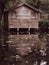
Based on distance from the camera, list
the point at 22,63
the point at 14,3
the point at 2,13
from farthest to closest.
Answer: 1. the point at 14,3
2. the point at 2,13
3. the point at 22,63

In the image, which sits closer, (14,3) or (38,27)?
(38,27)

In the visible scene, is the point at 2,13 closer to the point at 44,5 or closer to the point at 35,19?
the point at 35,19

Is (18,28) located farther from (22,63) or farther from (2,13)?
(22,63)

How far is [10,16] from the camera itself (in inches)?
1406

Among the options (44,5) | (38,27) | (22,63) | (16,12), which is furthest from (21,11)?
(22,63)

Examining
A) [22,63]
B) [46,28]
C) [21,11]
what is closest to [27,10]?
[21,11]

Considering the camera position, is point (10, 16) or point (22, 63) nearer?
point (22, 63)

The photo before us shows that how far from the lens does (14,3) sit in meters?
40.7

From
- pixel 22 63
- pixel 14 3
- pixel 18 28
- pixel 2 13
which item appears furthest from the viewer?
pixel 14 3

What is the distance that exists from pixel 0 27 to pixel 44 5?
864cm

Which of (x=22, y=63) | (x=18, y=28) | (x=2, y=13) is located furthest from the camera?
(x=2, y=13)

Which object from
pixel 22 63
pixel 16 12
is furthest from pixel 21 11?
pixel 22 63

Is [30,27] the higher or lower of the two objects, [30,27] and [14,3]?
the lower

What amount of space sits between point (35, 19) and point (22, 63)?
25.2 metres
